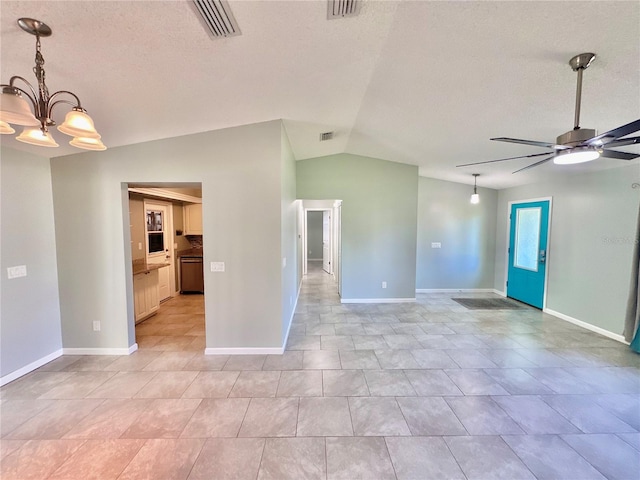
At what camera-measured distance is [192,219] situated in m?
6.45

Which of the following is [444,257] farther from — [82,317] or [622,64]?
[82,317]

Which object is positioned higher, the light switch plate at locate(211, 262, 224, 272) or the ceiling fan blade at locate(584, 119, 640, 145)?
the ceiling fan blade at locate(584, 119, 640, 145)

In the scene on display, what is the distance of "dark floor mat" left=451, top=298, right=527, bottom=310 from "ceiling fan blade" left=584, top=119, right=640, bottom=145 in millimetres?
3947

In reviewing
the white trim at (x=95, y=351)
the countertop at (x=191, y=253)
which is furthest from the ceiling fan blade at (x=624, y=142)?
the countertop at (x=191, y=253)

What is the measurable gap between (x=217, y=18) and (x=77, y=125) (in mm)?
1036

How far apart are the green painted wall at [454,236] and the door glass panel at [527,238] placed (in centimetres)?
65

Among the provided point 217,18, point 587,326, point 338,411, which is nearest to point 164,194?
point 217,18

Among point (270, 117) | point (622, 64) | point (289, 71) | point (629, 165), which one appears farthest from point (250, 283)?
point (629, 165)

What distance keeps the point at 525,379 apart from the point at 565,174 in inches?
144

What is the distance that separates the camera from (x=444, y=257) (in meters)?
6.20

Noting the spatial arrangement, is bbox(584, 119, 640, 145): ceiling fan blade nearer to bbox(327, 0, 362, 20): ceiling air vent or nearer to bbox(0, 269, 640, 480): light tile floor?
bbox(327, 0, 362, 20): ceiling air vent

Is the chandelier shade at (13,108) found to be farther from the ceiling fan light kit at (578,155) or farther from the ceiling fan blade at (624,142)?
the ceiling fan blade at (624,142)

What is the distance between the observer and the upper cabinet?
6.39 metres

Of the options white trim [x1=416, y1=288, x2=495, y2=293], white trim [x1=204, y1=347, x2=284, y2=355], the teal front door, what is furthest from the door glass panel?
white trim [x1=204, y1=347, x2=284, y2=355]
